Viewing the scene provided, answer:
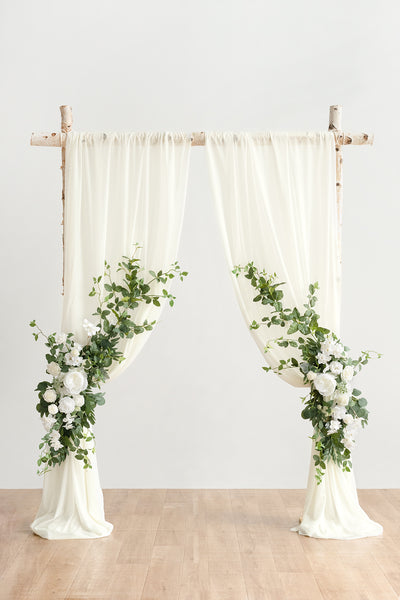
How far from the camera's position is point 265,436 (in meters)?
A: 4.69

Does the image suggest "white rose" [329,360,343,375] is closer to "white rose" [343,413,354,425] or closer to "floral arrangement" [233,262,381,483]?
"floral arrangement" [233,262,381,483]

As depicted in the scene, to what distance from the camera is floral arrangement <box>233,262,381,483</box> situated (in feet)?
11.8

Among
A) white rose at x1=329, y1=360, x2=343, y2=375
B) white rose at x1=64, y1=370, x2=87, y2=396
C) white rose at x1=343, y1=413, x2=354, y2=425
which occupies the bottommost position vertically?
white rose at x1=343, y1=413, x2=354, y2=425

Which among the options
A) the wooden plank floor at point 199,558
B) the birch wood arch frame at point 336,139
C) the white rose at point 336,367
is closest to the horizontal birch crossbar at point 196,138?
the birch wood arch frame at point 336,139

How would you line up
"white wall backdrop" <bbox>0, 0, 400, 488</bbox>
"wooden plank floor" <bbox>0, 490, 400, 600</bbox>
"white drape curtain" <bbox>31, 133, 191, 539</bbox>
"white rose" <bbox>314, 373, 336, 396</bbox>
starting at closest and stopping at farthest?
"wooden plank floor" <bbox>0, 490, 400, 600</bbox>, "white rose" <bbox>314, 373, 336, 396</bbox>, "white drape curtain" <bbox>31, 133, 191, 539</bbox>, "white wall backdrop" <bbox>0, 0, 400, 488</bbox>

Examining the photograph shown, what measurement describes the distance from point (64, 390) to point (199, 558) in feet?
3.52

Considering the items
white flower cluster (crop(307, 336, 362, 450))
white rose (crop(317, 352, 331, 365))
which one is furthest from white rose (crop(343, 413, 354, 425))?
white rose (crop(317, 352, 331, 365))

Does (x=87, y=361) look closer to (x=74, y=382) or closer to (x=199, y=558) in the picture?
(x=74, y=382)

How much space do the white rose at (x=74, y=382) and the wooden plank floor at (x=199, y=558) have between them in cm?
75

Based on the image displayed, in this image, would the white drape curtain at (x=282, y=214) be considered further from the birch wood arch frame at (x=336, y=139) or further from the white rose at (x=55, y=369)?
the white rose at (x=55, y=369)

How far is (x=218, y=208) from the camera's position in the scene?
372cm

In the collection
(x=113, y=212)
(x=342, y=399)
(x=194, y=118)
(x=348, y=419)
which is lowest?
(x=348, y=419)

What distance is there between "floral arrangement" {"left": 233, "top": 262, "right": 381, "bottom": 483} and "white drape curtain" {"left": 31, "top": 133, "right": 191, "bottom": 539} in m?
0.48

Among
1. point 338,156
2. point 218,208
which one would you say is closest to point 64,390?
point 218,208
